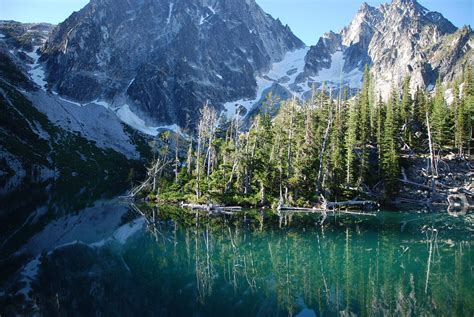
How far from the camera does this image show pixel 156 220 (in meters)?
42.3

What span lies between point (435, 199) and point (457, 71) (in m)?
133

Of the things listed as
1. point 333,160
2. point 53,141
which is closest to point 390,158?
point 333,160

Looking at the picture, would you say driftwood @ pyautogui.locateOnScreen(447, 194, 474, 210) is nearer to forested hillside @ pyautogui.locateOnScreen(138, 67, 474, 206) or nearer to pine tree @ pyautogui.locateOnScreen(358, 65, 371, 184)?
→ forested hillside @ pyautogui.locateOnScreen(138, 67, 474, 206)

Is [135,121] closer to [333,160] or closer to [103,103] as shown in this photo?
[103,103]

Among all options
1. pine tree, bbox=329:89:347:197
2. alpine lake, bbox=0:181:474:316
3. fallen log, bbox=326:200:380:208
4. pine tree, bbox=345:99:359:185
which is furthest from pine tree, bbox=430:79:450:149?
alpine lake, bbox=0:181:474:316

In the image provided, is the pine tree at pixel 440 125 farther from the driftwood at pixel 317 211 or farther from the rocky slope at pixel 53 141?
the rocky slope at pixel 53 141

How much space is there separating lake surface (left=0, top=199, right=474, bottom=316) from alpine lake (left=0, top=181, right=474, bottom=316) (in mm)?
70

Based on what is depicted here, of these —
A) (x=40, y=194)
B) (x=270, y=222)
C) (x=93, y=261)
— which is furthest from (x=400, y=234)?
(x=40, y=194)

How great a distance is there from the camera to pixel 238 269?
868 inches

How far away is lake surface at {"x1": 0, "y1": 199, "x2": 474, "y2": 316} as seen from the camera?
1594cm

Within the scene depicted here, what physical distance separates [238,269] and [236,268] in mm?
220

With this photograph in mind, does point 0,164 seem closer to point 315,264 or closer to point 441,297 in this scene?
point 315,264

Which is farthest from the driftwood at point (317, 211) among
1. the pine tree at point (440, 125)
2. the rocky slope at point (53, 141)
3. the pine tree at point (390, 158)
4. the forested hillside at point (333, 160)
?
the rocky slope at point (53, 141)

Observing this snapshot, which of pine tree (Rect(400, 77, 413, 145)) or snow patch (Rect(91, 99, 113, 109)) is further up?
snow patch (Rect(91, 99, 113, 109))
